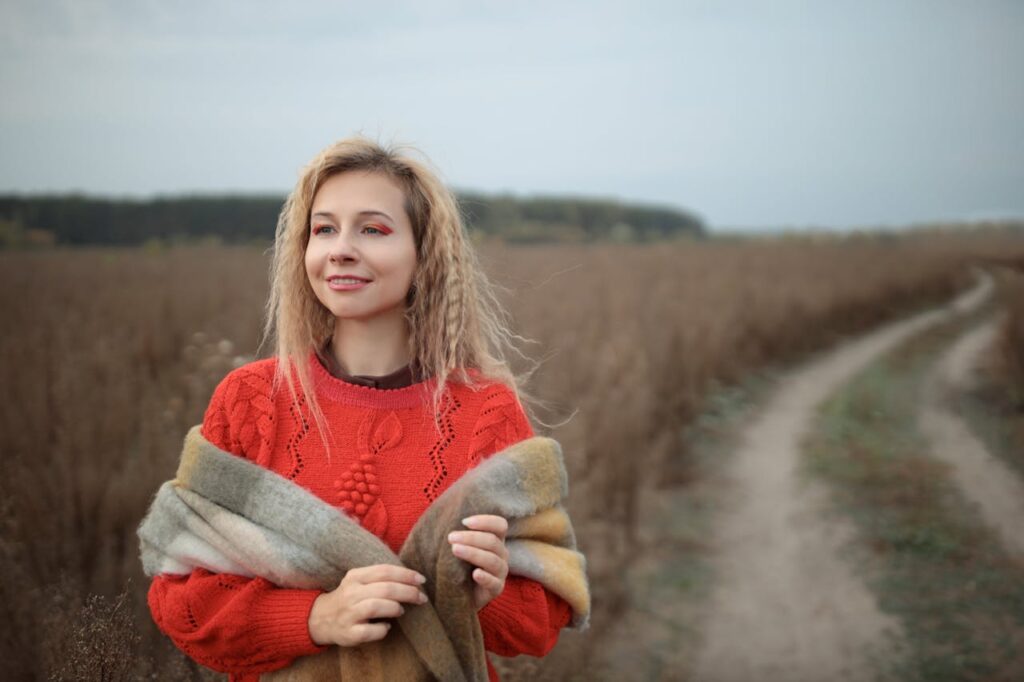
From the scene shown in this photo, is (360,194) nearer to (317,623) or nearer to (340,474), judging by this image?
(340,474)

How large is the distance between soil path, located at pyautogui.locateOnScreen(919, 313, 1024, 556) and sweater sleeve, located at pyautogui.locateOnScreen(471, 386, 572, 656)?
3.97 meters

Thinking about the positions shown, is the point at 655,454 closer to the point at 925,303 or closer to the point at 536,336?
the point at 536,336

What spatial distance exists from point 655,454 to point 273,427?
427cm

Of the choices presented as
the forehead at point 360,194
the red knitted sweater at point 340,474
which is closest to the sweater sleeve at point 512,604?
the red knitted sweater at point 340,474

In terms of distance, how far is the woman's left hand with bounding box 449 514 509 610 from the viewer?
1.21 m

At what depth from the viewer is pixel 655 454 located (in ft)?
17.5

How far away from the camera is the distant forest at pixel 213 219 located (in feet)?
34.2

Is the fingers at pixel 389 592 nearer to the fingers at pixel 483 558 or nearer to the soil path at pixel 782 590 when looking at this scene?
the fingers at pixel 483 558

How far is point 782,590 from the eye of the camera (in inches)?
154

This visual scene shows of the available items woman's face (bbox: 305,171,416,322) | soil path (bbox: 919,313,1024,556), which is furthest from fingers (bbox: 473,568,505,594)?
soil path (bbox: 919,313,1024,556)

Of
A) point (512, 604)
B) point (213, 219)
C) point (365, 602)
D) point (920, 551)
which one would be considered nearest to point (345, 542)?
point (365, 602)

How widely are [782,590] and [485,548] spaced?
10.8 feet

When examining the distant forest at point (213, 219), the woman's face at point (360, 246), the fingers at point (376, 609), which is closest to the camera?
the fingers at point (376, 609)

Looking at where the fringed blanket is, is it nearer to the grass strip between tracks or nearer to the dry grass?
the dry grass
